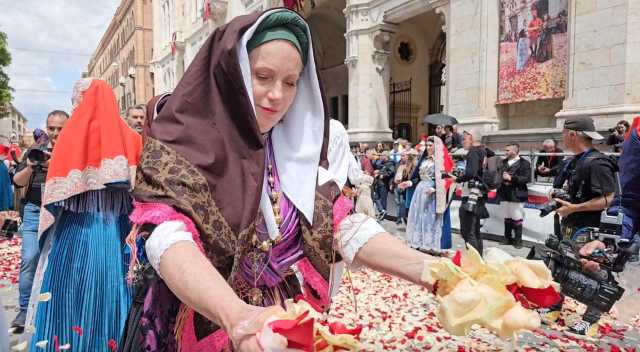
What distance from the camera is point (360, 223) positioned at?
1483 millimetres

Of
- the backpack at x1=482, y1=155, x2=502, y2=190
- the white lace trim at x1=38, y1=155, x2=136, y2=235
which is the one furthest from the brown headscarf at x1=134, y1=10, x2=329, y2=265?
the backpack at x1=482, y1=155, x2=502, y2=190

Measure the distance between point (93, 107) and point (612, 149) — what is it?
814 cm

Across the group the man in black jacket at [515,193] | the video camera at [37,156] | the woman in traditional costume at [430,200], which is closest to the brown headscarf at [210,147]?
the video camera at [37,156]

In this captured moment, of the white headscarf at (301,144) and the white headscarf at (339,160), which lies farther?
the white headscarf at (339,160)

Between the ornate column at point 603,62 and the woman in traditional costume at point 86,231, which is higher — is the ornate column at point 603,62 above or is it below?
above

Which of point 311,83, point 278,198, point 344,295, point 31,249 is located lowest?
point 344,295

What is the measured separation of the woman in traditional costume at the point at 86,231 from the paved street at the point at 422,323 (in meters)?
1.31

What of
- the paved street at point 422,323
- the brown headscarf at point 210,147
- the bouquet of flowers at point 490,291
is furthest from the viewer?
the paved street at point 422,323

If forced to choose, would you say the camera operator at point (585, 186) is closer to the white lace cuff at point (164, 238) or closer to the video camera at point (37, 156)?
the white lace cuff at point (164, 238)

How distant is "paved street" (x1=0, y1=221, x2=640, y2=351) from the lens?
12.0ft

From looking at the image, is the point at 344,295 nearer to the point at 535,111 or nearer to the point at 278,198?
the point at 278,198

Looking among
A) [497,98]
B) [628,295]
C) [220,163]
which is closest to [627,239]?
[628,295]

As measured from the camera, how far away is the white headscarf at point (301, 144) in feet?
4.65

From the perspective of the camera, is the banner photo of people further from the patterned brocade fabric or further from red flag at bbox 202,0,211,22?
red flag at bbox 202,0,211,22
